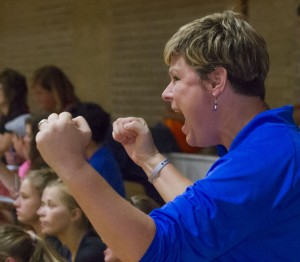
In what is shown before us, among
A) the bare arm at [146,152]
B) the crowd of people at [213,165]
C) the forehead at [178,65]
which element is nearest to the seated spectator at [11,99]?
the bare arm at [146,152]

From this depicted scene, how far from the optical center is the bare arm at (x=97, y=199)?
4.37 ft

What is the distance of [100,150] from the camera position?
381 cm

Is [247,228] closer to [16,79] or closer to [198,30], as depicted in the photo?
[198,30]

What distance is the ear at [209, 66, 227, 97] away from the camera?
5.08ft

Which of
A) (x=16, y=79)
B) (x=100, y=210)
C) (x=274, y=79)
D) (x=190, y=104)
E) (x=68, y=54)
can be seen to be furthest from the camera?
(x=68, y=54)

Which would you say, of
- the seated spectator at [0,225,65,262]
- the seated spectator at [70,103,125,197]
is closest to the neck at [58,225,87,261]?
the seated spectator at [70,103,125,197]

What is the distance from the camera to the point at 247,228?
141cm

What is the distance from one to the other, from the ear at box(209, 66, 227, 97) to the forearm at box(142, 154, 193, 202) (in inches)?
A: 16.5

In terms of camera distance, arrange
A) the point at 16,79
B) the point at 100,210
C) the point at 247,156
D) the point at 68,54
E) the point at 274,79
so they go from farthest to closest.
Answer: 1. the point at 68,54
2. the point at 16,79
3. the point at 274,79
4. the point at 247,156
5. the point at 100,210

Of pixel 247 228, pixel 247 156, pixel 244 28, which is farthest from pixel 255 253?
pixel 244 28

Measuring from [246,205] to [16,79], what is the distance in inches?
167

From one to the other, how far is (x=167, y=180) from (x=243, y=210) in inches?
23.1

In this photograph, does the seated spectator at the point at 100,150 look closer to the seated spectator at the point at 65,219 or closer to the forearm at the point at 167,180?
the seated spectator at the point at 65,219

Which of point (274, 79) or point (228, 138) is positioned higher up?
point (228, 138)
